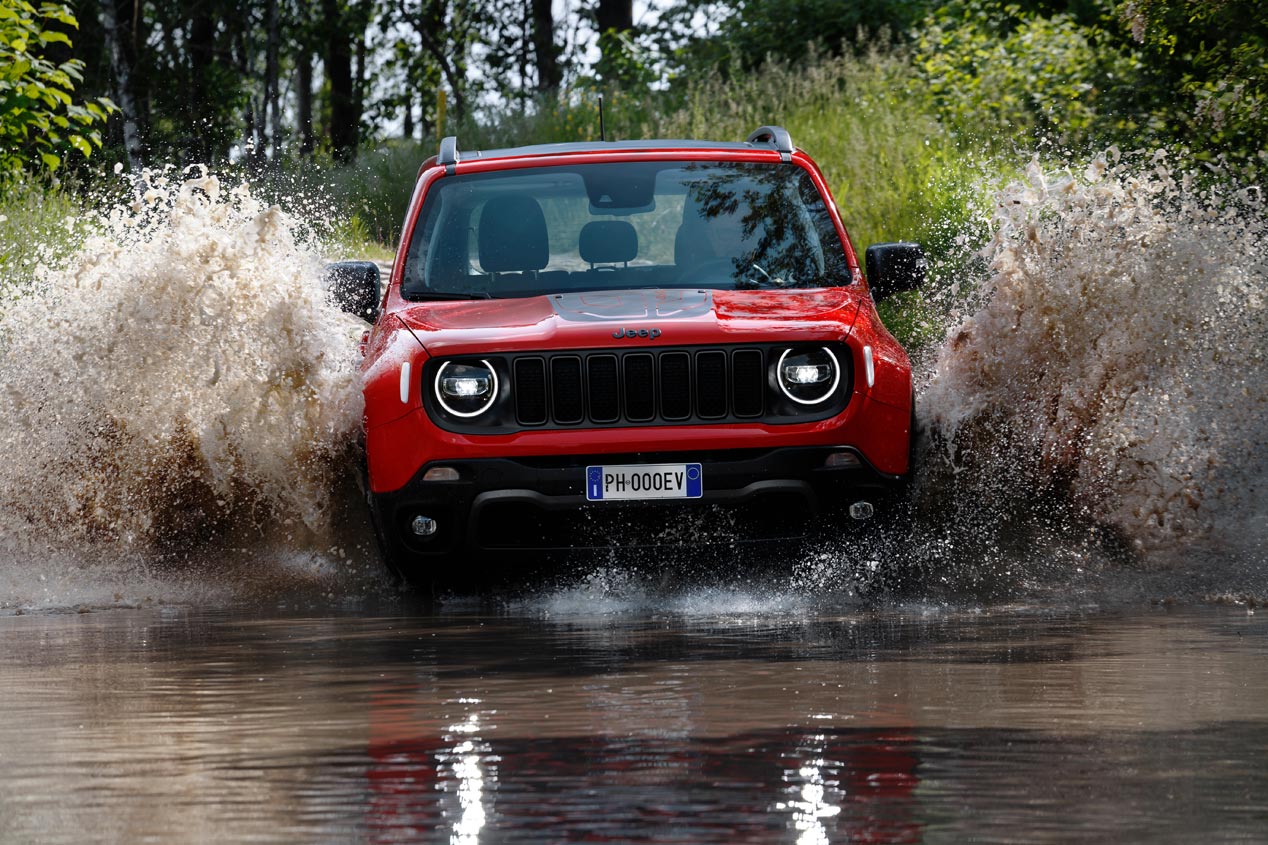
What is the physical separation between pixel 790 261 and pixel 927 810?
15.7ft

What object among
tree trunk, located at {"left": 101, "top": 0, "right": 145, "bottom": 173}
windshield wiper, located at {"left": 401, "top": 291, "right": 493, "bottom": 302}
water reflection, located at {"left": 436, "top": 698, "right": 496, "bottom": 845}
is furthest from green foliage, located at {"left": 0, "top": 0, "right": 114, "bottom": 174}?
tree trunk, located at {"left": 101, "top": 0, "right": 145, "bottom": 173}

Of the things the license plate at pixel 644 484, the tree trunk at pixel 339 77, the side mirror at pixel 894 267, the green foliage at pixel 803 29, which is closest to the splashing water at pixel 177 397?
the license plate at pixel 644 484

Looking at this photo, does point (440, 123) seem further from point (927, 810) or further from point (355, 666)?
point (927, 810)

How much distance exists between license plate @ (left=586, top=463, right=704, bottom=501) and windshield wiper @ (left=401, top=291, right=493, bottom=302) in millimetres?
1240

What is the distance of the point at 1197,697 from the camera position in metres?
5.46

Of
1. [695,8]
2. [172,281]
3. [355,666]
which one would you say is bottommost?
[355,666]

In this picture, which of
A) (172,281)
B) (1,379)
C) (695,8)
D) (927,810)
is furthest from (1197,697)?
(695,8)

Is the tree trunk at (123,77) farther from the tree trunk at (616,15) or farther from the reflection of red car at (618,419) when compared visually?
the reflection of red car at (618,419)

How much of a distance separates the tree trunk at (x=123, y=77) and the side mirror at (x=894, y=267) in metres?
19.8

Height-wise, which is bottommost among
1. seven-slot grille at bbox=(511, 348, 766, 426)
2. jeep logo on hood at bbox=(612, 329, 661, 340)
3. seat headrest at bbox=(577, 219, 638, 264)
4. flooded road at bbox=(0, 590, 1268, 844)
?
flooded road at bbox=(0, 590, 1268, 844)

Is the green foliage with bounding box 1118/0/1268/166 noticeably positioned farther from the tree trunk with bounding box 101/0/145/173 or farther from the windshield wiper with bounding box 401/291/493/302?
the tree trunk with bounding box 101/0/145/173

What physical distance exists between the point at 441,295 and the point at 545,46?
105 feet

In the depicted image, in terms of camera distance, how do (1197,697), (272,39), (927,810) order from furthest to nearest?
(272,39)
(1197,697)
(927,810)

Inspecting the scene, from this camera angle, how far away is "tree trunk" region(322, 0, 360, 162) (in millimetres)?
40500
